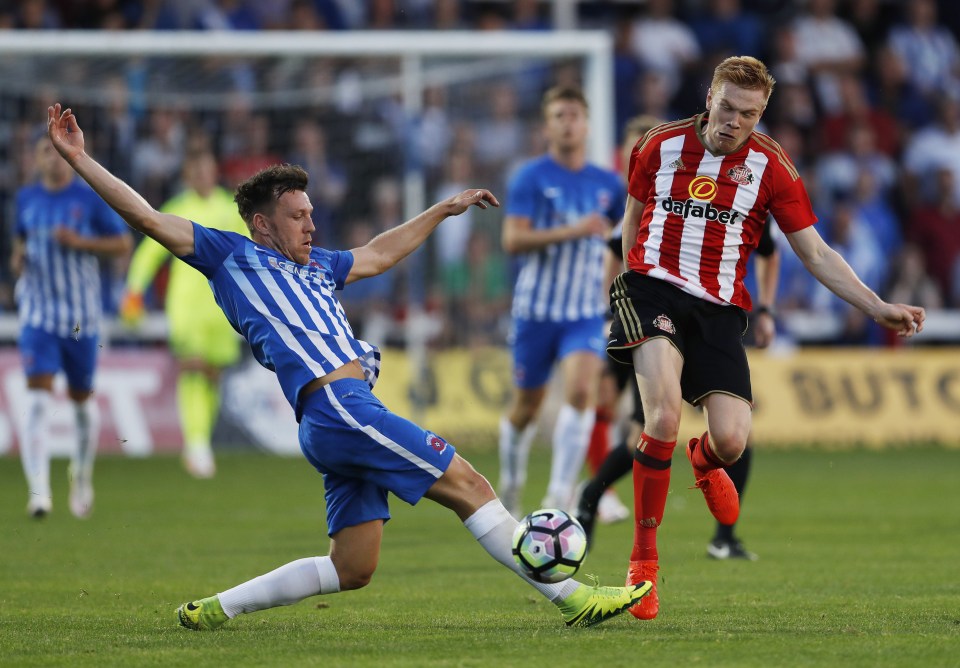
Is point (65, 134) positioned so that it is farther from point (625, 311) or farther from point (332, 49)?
point (332, 49)

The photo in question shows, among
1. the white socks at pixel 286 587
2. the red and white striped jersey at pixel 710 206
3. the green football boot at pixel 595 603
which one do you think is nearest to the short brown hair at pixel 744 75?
the red and white striped jersey at pixel 710 206

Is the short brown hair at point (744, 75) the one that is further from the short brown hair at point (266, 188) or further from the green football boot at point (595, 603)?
the green football boot at point (595, 603)

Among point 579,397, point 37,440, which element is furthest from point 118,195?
point 37,440

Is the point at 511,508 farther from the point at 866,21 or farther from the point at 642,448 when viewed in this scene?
the point at 866,21

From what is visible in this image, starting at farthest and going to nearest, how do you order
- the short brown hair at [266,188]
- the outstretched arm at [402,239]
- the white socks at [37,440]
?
the white socks at [37,440], the outstretched arm at [402,239], the short brown hair at [266,188]

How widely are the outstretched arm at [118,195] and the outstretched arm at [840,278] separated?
261cm

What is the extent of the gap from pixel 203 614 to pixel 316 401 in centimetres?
97

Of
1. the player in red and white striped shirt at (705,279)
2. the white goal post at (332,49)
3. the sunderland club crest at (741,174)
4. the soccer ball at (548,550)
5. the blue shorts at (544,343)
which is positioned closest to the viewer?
the soccer ball at (548,550)

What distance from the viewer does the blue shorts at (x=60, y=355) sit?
10992 mm

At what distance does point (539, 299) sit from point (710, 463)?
11.6 feet

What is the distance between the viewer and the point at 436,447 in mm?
5660

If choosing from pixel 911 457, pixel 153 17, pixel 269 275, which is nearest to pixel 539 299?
pixel 269 275

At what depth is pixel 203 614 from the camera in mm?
5945

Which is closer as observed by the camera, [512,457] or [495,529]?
[495,529]
